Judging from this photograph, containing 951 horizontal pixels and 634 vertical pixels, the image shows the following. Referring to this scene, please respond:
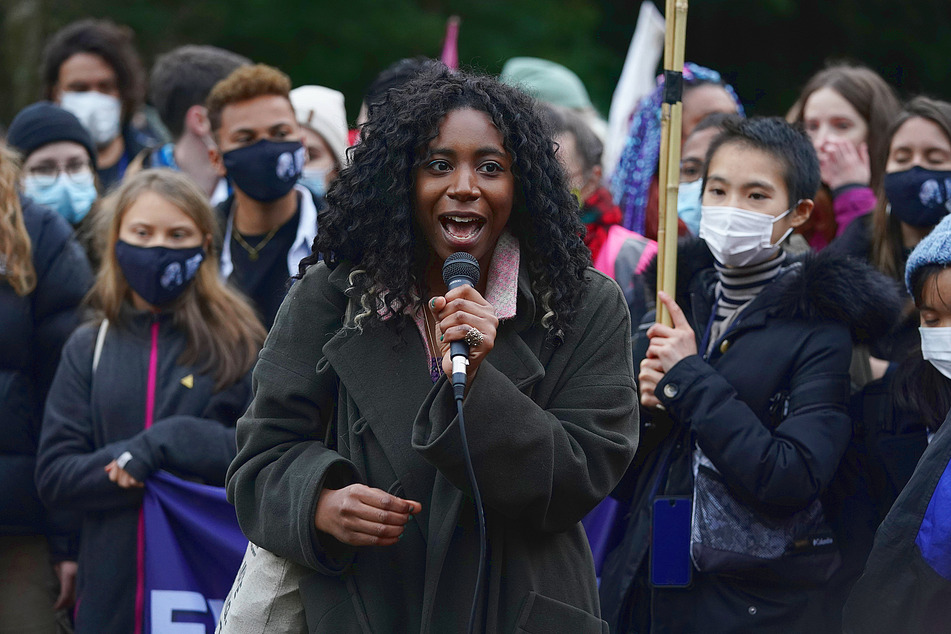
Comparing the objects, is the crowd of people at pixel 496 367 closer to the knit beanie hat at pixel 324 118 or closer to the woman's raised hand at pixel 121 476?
the woman's raised hand at pixel 121 476

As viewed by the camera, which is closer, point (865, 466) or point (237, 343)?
point (865, 466)

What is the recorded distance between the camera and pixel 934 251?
379 cm

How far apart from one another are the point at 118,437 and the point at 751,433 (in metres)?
2.34

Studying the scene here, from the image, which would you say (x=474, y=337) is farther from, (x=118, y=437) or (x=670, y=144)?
(x=118, y=437)

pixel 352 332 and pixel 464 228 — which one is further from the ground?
pixel 464 228

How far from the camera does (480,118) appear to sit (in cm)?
299

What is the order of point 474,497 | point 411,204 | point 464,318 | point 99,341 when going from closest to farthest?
point 464,318 → point 474,497 → point 411,204 → point 99,341

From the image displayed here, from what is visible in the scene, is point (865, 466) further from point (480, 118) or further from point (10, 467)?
point (10, 467)

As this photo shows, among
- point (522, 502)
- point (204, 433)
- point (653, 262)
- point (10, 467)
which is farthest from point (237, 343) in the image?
point (522, 502)

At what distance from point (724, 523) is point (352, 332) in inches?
58.7

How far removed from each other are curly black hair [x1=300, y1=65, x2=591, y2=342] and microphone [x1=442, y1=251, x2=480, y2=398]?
0.24 metres

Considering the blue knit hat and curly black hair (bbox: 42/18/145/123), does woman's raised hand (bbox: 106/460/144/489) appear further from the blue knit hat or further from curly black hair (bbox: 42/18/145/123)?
curly black hair (bbox: 42/18/145/123)

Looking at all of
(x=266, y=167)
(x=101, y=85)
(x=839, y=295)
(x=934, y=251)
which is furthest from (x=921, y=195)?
(x=101, y=85)

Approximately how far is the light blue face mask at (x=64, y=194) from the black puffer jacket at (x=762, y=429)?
3285 millimetres
